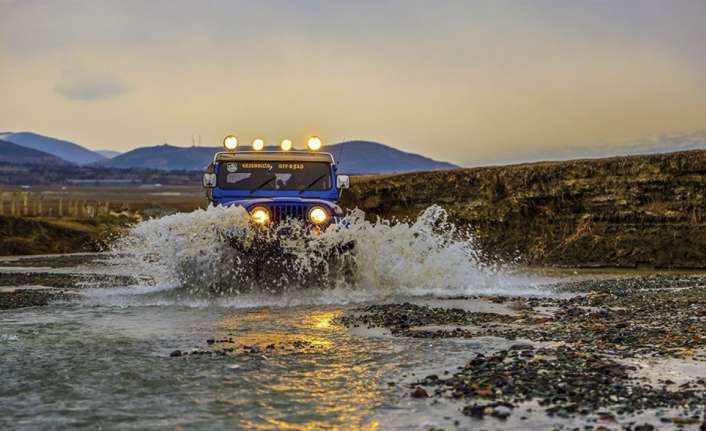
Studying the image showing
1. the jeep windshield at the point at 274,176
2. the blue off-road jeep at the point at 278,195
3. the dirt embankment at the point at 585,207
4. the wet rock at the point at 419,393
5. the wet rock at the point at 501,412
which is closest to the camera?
the wet rock at the point at 501,412

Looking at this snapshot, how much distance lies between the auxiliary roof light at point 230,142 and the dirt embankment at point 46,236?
57.5 ft

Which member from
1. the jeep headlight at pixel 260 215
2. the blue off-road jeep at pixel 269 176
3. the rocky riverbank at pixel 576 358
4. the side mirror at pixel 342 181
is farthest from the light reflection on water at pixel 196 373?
the side mirror at pixel 342 181

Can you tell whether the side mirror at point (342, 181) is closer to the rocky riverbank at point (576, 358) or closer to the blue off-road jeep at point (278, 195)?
the blue off-road jeep at point (278, 195)

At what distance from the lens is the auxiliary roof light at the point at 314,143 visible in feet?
52.6

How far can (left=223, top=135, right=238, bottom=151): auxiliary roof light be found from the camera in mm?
15516

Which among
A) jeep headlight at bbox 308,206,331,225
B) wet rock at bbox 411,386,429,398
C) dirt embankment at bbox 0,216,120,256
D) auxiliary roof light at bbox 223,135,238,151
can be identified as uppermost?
auxiliary roof light at bbox 223,135,238,151

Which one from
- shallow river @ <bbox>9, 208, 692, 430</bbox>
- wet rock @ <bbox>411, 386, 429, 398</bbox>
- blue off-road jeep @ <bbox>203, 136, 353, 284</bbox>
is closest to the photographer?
shallow river @ <bbox>9, 208, 692, 430</bbox>

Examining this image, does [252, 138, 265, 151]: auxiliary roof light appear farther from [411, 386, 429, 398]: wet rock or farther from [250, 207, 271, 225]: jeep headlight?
[411, 386, 429, 398]: wet rock

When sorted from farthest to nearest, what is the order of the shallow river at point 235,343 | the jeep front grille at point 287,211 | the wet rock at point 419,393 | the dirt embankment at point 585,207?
the dirt embankment at point 585,207, the jeep front grille at point 287,211, the wet rock at point 419,393, the shallow river at point 235,343

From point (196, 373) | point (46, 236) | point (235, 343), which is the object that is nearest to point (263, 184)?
point (235, 343)

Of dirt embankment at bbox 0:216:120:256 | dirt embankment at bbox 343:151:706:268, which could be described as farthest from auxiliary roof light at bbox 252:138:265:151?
dirt embankment at bbox 0:216:120:256

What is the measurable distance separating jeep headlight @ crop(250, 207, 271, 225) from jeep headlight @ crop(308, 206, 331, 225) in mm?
703

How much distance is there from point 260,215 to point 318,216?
0.96 m

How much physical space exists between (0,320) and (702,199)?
19.2 meters
